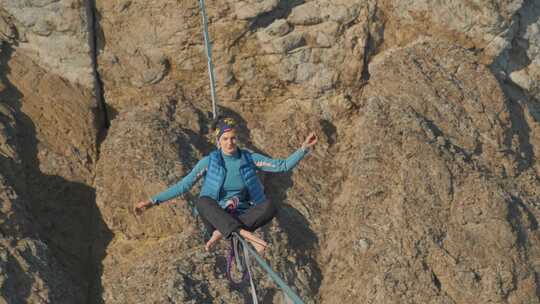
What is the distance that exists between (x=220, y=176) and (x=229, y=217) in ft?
1.58

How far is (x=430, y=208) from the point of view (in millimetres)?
13711

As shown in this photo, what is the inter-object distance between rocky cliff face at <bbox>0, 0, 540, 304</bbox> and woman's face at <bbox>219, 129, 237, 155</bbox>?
4.78 metres

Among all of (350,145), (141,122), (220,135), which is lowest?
(350,145)

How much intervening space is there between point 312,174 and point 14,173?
5.47 meters

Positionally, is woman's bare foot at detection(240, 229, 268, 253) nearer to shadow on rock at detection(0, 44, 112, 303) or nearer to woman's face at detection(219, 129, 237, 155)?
woman's face at detection(219, 129, 237, 155)

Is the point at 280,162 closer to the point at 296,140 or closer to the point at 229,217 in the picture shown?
the point at 229,217

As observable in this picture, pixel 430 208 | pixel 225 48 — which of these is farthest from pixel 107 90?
pixel 430 208

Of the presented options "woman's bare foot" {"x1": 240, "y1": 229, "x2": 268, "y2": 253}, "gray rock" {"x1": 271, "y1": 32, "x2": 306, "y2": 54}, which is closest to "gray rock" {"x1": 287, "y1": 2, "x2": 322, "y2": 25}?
"gray rock" {"x1": 271, "y1": 32, "x2": 306, "y2": 54}

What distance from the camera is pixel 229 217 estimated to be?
789 cm

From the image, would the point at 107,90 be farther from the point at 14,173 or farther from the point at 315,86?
the point at 315,86

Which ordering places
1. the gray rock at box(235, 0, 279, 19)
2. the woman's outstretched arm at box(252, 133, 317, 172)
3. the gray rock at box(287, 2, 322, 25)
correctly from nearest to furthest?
the woman's outstretched arm at box(252, 133, 317, 172)
the gray rock at box(235, 0, 279, 19)
the gray rock at box(287, 2, 322, 25)

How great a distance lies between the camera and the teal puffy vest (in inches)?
320

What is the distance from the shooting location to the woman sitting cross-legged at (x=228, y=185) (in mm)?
8008

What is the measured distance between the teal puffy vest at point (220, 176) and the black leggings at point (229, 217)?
13 cm
